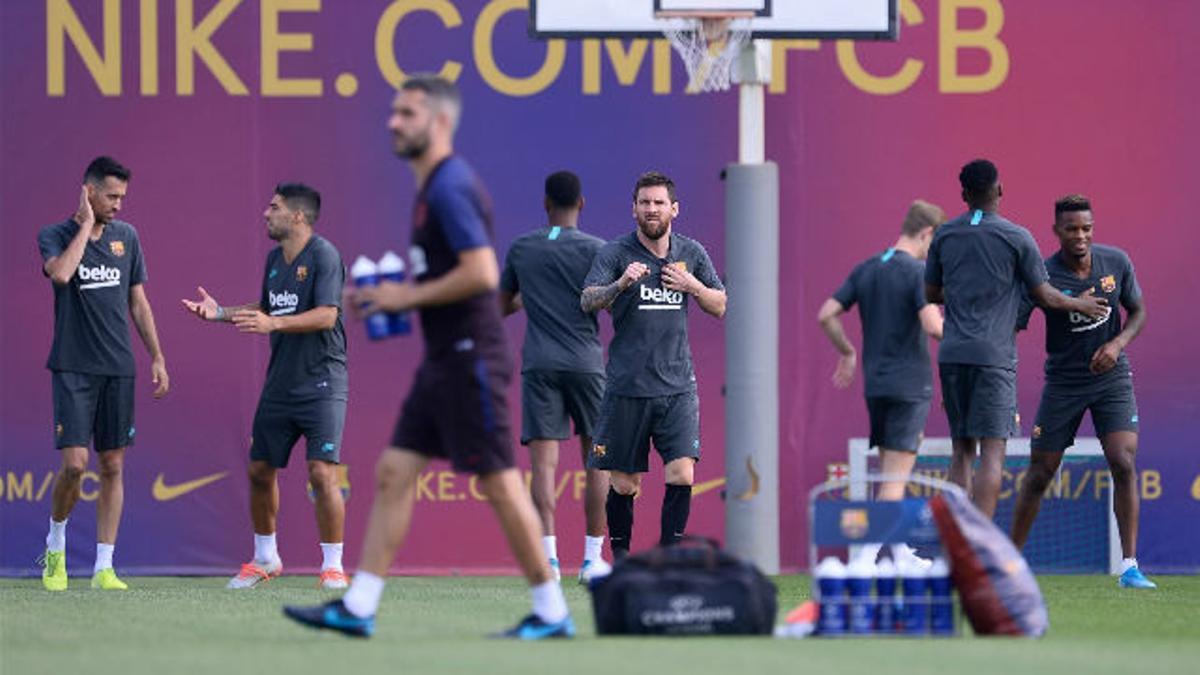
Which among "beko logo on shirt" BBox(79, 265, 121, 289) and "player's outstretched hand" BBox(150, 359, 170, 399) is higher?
"beko logo on shirt" BBox(79, 265, 121, 289)

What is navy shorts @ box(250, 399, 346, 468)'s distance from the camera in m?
12.9

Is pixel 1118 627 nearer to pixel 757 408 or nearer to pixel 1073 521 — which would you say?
pixel 757 408

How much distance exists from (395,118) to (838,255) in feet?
21.8

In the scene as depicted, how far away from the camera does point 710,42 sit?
1288cm

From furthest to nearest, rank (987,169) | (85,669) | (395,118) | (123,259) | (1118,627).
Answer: (123,259) → (987,169) → (1118,627) → (395,118) → (85,669)

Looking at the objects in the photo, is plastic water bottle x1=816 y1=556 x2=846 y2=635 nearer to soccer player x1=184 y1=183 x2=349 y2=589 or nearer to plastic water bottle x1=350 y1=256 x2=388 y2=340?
plastic water bottle x1=350 y1=256 x2=388 y2=340

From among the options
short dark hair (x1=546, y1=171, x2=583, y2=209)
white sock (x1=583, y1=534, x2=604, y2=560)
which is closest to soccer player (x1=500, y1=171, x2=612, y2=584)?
short dark hair (x1=546, y1=171, x2=583, y2=209)

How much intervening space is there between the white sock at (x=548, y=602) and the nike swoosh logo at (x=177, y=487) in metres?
6.54

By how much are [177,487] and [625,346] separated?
3509 millimetres

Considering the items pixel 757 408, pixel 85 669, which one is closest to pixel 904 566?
pixel 85 669

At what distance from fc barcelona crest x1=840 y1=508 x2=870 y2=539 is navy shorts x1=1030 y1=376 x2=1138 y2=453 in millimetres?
4521

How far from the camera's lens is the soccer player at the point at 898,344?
12992 mm

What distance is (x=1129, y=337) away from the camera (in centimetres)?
1292

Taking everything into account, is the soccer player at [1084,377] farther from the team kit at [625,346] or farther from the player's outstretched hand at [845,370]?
the player's outstretched hand at [845,370]
